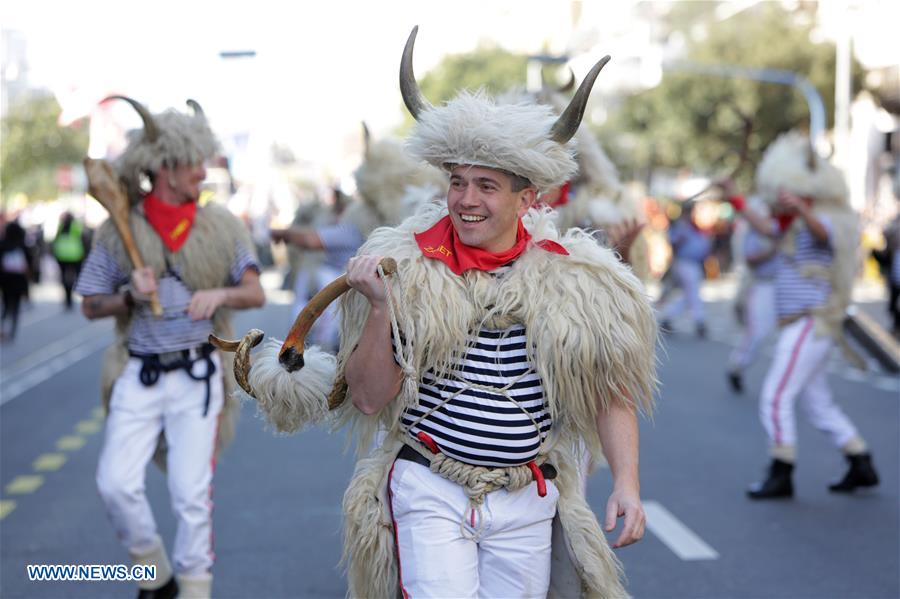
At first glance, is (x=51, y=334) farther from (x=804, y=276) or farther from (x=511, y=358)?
(x=511, y=358)

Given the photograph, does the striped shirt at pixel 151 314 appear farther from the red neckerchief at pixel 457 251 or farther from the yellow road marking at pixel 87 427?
the yellow road marking at pixel 87 427

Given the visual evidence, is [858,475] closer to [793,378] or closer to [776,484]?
[776,484]

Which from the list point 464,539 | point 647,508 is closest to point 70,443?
point 647,508

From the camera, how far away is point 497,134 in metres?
3.38

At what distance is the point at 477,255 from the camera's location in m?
3.50

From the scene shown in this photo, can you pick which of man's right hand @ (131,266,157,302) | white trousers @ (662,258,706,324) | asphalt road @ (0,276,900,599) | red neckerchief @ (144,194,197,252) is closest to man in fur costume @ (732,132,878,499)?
asphalt road @ (0,276,900,599)

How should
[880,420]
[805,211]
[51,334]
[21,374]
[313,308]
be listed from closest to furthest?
1. [313,308]
2. [805,211]
3. [880,420]
4. [21,374]
5. [51,334]

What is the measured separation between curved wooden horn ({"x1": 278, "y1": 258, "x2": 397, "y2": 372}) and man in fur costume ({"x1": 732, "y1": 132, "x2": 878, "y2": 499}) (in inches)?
184

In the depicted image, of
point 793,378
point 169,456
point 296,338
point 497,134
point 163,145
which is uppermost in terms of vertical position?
point 497,134

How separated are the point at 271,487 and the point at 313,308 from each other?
16.1 ft

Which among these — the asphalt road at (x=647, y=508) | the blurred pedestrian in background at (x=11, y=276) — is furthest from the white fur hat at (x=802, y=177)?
the blurred pedestrian in background at (x=11, y=276)

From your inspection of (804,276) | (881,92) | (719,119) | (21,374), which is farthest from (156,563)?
(719,119)

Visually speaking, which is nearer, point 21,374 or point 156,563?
point 156,563

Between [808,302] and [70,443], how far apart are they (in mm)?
5679
